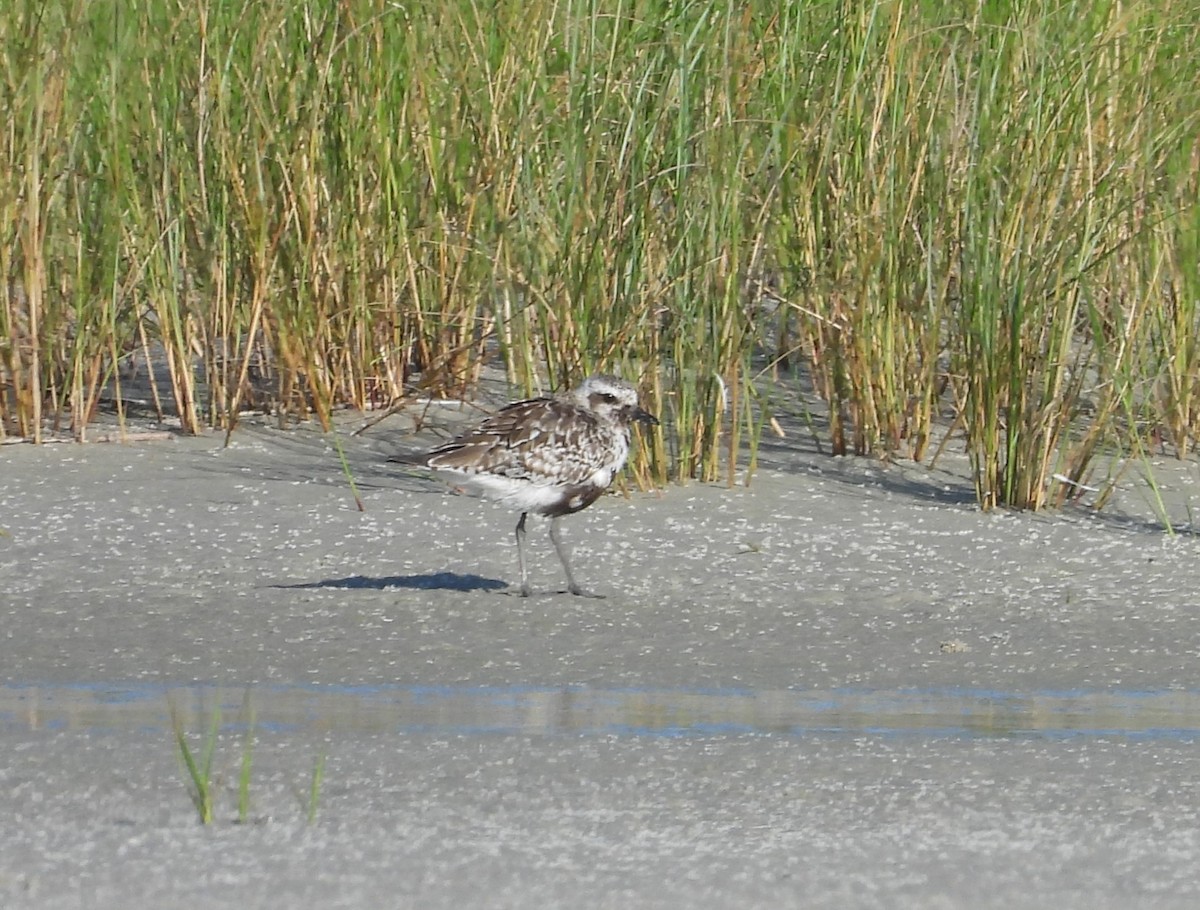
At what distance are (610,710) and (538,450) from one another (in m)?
1.40

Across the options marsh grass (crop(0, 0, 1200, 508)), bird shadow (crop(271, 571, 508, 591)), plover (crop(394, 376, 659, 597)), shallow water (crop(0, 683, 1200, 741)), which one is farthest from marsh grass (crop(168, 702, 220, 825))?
marsh grass (crop(0, 0, 1200, 508))

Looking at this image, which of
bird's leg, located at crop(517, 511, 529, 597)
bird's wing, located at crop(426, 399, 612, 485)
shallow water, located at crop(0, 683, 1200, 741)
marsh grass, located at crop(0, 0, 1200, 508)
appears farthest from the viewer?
marsh grass, located at crop(0, 0, 1200, 508)

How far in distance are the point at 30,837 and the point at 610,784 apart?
3.03ft

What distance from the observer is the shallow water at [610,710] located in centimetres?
424

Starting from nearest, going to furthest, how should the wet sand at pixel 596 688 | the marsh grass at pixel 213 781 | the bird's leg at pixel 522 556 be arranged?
the wet sand at pixel 596 688 < the marsh grass at pixel 213 781 < the bird's leg at pixel 522 556

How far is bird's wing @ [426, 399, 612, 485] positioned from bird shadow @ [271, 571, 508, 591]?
0.88 feet

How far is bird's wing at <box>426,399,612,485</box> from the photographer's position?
572 centimetres

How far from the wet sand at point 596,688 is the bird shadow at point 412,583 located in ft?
0.05

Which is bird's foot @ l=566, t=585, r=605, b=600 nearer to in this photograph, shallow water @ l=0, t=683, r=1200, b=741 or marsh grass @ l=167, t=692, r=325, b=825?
shallow water @ l=0, t=683, r=1200, b=741

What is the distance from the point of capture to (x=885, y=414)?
691cm

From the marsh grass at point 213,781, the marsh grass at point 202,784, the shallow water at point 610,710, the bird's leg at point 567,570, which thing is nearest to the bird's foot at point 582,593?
the bird's leg at point 567,570

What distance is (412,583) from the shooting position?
5.62 m

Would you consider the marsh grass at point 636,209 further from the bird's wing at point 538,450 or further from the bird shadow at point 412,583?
the bird shadow at point 412,583

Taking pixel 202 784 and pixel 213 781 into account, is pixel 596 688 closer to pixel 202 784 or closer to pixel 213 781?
pixel 213 781
